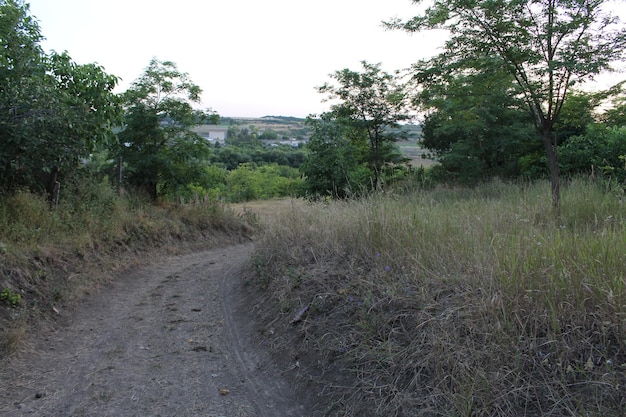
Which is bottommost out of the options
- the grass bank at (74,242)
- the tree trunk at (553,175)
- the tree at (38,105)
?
the grass bank at (74,242)

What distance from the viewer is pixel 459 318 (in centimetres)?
386

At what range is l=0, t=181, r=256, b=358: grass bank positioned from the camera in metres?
6.61

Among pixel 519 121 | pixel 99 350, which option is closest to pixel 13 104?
pixel 99 350

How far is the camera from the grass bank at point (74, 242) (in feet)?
21.7

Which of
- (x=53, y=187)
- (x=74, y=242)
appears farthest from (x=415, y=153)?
(x=74, y=242)

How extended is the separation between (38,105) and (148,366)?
5.21 metres

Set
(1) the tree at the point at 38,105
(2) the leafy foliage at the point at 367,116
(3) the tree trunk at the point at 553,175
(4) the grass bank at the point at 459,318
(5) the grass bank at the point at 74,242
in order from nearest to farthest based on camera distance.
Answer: (4) the grass bank at the point at 459,318 < (5) the grass bank at the point at 74,242 < (3) the tree trunk at the point at 553,175 < (1) the tree at the point at 38,105 < (2) the leafy foliage at the point at 367,116

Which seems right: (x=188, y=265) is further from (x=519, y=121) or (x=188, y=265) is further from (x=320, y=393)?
(x=519, y=121)

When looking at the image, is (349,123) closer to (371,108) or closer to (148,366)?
(371,108)

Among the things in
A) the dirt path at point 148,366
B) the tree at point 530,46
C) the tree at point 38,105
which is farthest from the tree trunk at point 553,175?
the tree at point 38,105

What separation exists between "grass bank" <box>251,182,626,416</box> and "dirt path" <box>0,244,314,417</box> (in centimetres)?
46

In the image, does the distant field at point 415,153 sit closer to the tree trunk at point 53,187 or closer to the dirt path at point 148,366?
the tree trunk at point 53,187

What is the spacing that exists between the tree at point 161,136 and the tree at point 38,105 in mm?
4084

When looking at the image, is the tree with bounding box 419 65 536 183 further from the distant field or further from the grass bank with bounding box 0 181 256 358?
the grass bank with bounding box 0 181 256 358
